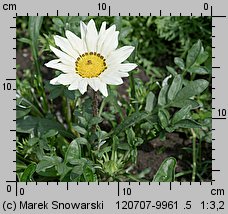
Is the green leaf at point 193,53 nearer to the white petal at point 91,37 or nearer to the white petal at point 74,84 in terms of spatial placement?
the white petal at point 91,37

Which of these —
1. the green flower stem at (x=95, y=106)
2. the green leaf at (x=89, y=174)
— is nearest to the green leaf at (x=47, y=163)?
the green leaf at (x=89, y=174)

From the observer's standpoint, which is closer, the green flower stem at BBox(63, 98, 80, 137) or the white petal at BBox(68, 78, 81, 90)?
the white petal at BBox(68, 78, 81, 90)

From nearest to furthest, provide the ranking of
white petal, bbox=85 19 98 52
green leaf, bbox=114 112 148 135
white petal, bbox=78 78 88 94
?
white petal, bbox=78 78 88 94 → white petal, bbox=85 19 98 52 → green leaf, bbox=114 112 148 135

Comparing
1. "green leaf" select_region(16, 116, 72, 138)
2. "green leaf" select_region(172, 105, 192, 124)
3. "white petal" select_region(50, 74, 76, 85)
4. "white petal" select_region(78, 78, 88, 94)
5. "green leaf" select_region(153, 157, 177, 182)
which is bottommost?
"green leaf" select_region(153, 157, 177, 182)

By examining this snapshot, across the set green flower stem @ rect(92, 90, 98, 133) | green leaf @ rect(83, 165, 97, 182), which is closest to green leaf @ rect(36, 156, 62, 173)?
green leaf @ rect(83, 165, 97, 182)

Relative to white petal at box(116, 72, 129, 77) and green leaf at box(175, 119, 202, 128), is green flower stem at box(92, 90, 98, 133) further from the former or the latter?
green leaf at box(175, 119, 202, 128)

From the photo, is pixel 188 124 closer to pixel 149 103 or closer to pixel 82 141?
pixel 149 103

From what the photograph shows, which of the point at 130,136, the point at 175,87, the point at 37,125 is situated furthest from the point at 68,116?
the point at 175,87
